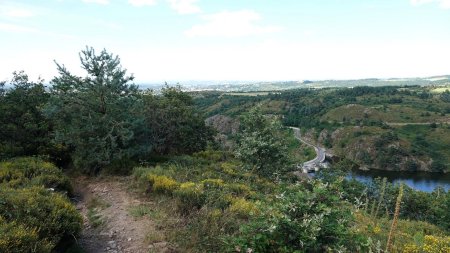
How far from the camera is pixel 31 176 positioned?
12906 mm

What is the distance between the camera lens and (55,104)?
16703 mm

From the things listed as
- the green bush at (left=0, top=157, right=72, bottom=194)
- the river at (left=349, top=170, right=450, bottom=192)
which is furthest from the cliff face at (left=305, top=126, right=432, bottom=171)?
the green bush at (left=0, top=157, right=72, bottom=194)

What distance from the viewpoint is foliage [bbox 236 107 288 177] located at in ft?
64.5

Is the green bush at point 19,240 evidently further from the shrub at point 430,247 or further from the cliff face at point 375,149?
the cliff face at point 375,149

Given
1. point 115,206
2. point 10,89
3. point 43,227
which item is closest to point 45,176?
point 115,206

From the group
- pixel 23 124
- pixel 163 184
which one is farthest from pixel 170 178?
pixel 23 124

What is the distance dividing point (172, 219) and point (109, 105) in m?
9.78

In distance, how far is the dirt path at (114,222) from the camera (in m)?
8.31

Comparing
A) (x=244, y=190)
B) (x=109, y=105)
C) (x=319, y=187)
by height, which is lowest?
(x=244, y=190)

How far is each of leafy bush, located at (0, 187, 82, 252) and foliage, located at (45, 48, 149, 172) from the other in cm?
741

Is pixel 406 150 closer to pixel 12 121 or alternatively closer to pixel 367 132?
pixel 367 132

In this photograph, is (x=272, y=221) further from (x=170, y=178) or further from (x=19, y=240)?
(x=170, y=178)

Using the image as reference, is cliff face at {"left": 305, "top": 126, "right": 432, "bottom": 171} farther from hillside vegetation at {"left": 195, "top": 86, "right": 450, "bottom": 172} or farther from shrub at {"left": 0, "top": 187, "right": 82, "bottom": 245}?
A: shrub at {"left": 0, "top": 187, "right": 82, "bottom": 245}

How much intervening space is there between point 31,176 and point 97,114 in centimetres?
474
